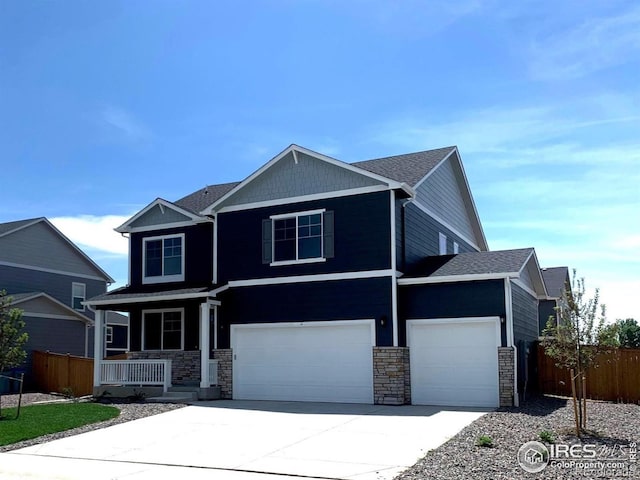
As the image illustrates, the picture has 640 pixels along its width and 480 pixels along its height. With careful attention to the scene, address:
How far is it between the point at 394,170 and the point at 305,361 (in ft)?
21.8

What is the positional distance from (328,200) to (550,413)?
324 inches

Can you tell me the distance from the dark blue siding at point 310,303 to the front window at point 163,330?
210cm

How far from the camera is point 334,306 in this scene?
1911 centimetres

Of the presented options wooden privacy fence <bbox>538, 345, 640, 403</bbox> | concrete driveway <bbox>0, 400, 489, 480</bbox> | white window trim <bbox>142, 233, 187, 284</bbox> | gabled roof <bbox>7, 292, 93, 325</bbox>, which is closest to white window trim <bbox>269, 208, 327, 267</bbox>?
white window trim <bbox>142, 233, 187, 284</bbox>

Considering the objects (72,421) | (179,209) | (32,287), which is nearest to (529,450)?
(72,421)

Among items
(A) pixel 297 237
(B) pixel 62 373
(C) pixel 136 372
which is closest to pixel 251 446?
(A) pixel 297 237

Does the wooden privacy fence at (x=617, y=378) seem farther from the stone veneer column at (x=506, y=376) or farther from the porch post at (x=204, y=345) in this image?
the porch post at (x=204, y=345)

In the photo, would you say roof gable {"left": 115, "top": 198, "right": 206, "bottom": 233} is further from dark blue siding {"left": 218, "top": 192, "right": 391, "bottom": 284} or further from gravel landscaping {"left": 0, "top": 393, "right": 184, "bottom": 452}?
gravel landscaping {"left": 0, "top": 393, "right": 184, "bottom": 452}

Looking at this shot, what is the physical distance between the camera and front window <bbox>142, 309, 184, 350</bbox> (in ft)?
72.9

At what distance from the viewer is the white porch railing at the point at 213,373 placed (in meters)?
20.3

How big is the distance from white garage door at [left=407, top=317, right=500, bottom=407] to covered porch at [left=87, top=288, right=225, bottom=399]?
19.9 feet

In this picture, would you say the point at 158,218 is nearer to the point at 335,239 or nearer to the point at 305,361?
the point at 335,239

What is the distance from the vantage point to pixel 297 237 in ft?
65.6

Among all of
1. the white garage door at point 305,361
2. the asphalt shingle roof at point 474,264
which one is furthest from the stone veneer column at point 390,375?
the asphalt shingle roof at point 474,264
